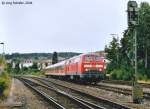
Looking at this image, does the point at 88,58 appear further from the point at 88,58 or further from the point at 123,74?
→ the point at 123,74

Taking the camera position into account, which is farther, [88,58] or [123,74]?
[123,74]

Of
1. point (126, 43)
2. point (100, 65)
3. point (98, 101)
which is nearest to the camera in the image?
point (98, 101)

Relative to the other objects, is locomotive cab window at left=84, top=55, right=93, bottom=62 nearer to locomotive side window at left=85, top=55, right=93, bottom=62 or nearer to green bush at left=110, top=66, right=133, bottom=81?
locomotive side window at left=85, top=55, right=93, bottom=62

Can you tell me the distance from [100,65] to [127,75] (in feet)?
45.5

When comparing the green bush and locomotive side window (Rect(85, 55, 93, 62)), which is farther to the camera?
the green bush

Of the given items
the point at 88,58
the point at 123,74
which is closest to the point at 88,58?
the point at 88,58

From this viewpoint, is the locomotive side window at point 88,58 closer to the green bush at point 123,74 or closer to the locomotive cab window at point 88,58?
the locomotive cab window at point 88,58

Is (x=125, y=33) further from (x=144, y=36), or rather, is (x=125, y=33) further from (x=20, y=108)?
(x=20, y=108)

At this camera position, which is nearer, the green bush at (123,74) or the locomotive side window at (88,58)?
the locomotive side window at (88,58)

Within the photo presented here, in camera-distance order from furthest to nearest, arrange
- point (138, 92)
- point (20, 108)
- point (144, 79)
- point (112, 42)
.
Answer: point (112, 42)
point (144, 79)
point (138, 92)
point (20, 108)

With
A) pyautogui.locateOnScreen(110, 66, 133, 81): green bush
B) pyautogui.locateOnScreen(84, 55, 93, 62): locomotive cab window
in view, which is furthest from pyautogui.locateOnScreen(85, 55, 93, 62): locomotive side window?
pyautogui.locateOnScreen(110, 66, 133, 81): green bush

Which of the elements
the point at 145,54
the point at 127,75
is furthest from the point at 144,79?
the point at 145,54

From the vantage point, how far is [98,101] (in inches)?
916

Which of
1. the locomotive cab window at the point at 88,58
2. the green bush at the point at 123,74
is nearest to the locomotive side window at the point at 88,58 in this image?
the locomotive cab window at the point at 88,58
